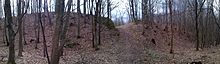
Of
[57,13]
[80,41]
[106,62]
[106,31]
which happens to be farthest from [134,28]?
[57,13]

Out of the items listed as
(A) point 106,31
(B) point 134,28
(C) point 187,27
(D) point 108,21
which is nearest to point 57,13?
(A) point 106,31

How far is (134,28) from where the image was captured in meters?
42.7

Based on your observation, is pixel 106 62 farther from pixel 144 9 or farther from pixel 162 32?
pixel 162 32

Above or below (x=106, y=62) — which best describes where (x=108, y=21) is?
above

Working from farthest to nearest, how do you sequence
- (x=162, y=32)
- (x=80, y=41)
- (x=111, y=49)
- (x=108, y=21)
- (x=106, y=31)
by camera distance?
(x=162, y=32) < (x=108, y=21) < (x=106, y=31) < (x=80, y=41) < (x=111, y=49)

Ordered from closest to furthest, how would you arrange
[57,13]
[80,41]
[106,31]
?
1. [57,13]
2. [80,41]
3. [106,31]

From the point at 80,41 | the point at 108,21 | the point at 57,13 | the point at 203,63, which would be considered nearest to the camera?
the point at 57,13

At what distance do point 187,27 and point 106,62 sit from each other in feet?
133

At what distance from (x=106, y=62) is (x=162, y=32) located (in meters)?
26.6

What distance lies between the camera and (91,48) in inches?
1087

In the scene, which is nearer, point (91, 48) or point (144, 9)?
point (91, 48)

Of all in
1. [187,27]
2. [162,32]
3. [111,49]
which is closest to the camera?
[111,49]

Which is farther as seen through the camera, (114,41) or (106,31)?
(106,31)

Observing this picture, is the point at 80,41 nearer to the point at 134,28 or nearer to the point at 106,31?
the point at 106,31
